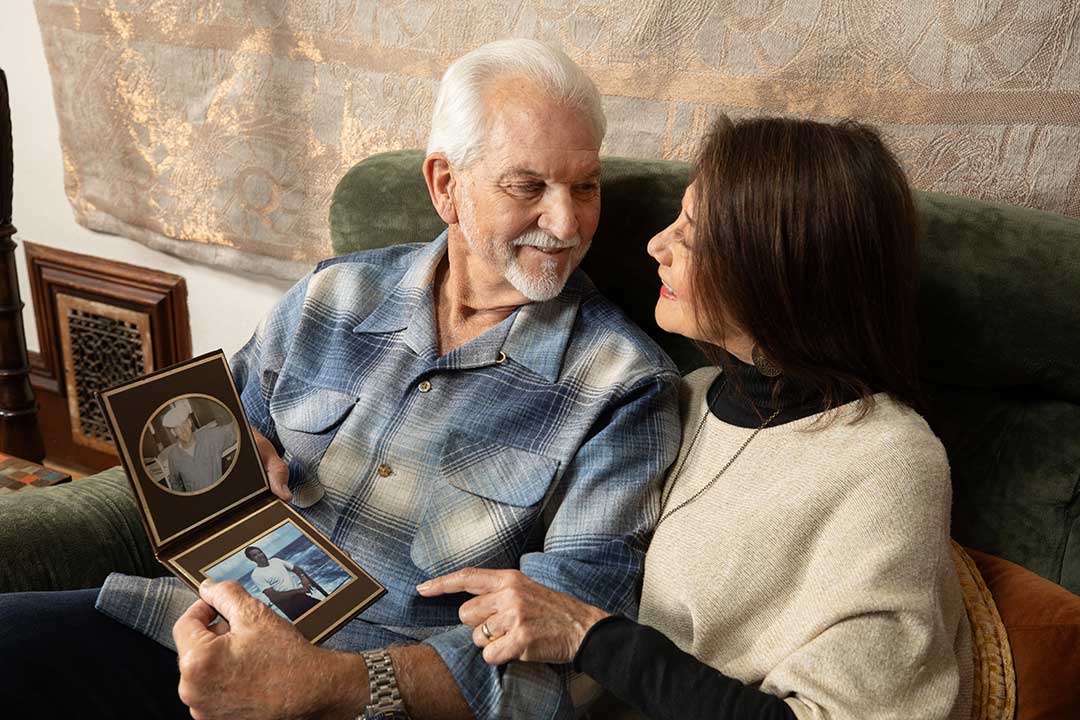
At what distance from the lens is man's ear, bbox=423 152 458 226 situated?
1.42 m

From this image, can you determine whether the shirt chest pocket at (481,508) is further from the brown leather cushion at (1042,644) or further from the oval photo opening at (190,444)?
the brown leather cushion at (1042,644)

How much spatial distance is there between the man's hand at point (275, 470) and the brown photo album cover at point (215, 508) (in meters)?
0.10

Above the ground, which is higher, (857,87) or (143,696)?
(857,87)

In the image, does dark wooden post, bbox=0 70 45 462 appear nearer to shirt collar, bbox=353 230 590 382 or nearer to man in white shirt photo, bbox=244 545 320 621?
shirt collar, bbox=353 230 590 382

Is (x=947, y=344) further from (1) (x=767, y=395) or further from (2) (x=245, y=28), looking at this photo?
(2) (x=245, y=28)

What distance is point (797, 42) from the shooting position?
61.3 inches

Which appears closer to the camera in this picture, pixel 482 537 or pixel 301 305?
pixel 482 537

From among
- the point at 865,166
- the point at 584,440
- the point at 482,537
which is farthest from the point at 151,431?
the point at 865,166

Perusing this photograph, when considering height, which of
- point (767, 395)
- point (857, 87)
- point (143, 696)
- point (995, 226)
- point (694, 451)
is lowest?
point (143, 696)

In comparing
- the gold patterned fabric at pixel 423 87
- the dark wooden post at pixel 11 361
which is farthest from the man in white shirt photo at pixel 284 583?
the dark wooden post at pixel 11 361

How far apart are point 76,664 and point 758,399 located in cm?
97

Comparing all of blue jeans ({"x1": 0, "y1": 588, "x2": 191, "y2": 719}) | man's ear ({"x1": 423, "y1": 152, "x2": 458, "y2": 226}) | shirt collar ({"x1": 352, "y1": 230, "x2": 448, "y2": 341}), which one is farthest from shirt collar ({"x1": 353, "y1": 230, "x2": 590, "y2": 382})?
blue jeans ({"x1": 0, "y1": 588, "x2": 191, "y2": 719})

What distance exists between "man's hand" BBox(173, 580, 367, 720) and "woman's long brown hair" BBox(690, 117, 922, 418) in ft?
2.14

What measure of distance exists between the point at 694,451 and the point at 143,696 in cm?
83
